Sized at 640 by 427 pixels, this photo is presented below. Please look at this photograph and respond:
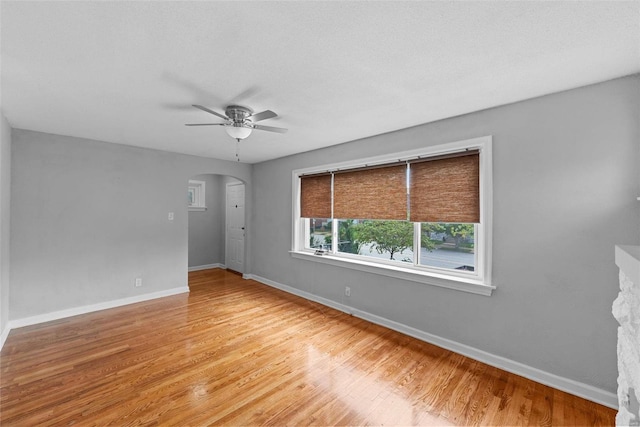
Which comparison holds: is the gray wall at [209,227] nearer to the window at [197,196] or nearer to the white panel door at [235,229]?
the window at [197,196]

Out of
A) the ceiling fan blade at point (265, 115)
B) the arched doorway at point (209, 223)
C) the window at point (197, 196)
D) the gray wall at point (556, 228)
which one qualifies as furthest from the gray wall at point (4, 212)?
the gray wall at point (556, 228)

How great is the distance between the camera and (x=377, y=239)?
3648mm

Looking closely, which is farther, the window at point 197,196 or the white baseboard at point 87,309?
the window at point 197,196

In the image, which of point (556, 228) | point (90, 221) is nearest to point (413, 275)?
point (556, 228)

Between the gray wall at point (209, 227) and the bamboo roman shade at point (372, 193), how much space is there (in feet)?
12.6

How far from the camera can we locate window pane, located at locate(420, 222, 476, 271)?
2802 millimetres

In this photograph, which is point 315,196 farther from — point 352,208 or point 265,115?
point 265,115

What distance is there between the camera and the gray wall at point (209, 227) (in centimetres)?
631

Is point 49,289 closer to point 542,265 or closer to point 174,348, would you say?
point 174,348

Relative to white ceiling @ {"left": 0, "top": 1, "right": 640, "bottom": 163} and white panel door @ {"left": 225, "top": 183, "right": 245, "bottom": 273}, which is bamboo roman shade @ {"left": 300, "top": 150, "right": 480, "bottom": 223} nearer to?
white ceiling @ {"left": 0, "top": 1, "right": 640, "bottom": 163}

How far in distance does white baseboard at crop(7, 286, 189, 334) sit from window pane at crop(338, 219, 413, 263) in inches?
117

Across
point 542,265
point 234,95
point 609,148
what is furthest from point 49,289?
point 609,148

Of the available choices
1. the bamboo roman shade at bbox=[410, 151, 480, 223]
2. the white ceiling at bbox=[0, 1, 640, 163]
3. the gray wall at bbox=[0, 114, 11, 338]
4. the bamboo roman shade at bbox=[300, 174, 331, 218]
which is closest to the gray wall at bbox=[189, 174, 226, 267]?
the bamboo roman shade at bbox=[300, 174, 331, 218]

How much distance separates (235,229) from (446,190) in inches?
190
